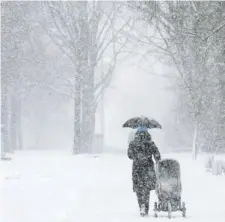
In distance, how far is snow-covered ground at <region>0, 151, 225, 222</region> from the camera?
12047 millimetres

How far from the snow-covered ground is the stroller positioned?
0.27 m

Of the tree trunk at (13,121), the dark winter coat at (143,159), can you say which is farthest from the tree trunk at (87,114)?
the dark winter coat at (143,159)

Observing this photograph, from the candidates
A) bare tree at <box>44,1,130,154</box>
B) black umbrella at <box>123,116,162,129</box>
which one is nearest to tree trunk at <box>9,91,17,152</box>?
bare tree at <box>44,1,130,154</box>

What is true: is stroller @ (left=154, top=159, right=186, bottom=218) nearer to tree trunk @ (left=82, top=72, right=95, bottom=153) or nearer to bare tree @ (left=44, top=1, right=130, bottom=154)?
bare tree @ (left=44, top=1, right=130, bottom=154)

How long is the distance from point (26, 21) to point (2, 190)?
18.1 metres

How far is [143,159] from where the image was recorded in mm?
11992

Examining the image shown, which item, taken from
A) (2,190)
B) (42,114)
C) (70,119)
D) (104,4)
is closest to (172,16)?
(2,190)

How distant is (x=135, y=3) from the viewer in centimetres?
2322

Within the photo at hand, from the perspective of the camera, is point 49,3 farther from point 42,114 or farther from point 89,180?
point 42,114

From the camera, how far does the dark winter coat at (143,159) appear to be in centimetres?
1198

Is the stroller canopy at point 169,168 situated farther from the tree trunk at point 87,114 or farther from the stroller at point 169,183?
the tree trunk at point 87,114

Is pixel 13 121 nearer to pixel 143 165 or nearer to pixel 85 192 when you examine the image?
pixel 85 192

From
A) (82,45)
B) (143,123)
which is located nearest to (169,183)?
(143,123)

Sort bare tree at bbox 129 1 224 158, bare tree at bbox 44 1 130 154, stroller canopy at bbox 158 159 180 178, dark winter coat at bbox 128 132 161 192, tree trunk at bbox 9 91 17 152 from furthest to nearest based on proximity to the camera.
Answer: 1. tree trunk at bbox 9 91 17 152
2. bare tree at bbox 44 1 130 154
3. bare tree at bbox 129 1 224 158
4. dark winter coat at bbox 128 132 161 192
5. stroller canopy at bbox 158 159 180 178
